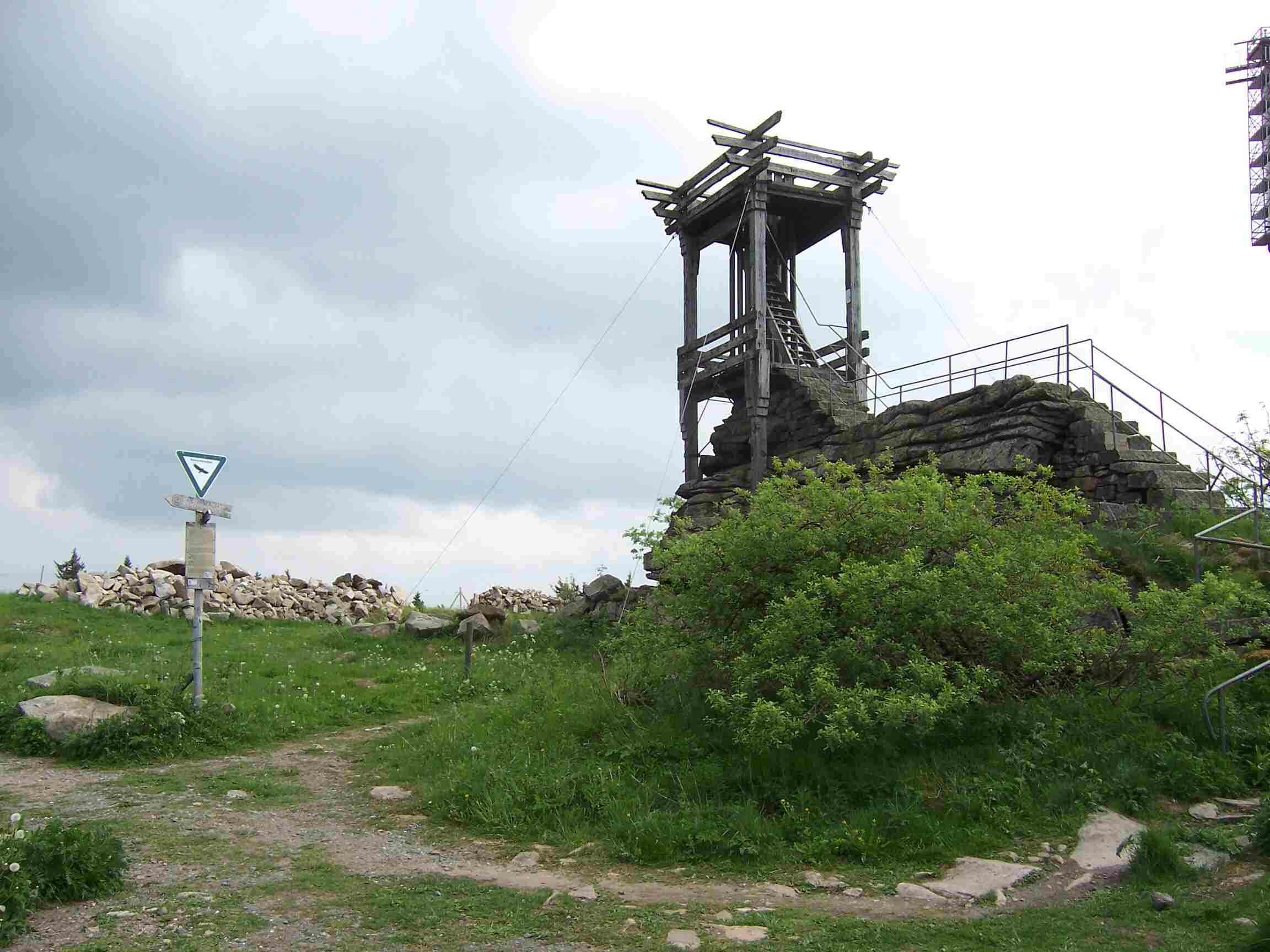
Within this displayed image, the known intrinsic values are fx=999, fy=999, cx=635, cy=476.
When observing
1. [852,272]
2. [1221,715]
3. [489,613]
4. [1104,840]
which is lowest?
[1104,840]

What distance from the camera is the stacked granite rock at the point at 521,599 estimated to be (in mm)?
27891

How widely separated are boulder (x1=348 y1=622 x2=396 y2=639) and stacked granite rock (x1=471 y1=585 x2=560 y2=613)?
5789mm

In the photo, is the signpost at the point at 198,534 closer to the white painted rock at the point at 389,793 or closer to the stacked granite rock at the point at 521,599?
the white painted rock at the point at 389,793

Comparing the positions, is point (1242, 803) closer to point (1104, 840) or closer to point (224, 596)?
point (1104, 840)

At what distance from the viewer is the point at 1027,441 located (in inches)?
603

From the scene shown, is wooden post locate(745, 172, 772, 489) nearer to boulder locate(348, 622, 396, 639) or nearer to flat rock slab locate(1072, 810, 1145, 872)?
boulder locate(348, 622, 396, 639)

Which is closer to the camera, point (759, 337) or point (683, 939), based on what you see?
point (683, 939)

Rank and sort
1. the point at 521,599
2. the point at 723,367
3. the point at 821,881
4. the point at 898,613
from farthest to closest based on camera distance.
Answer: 1. the point at 521,599
2. the point at 723,367
3. the point at 898,613
4. the point at 821,881

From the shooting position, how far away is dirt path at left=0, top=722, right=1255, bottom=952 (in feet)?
20.7

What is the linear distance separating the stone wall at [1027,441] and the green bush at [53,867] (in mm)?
9582

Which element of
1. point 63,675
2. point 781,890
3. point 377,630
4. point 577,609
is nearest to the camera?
point 781,890

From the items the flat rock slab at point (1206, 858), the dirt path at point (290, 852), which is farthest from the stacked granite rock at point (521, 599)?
the flat rock slab at point (1206, 858)

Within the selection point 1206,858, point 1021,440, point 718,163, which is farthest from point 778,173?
point 1206,858

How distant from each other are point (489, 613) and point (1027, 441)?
1137 cm
